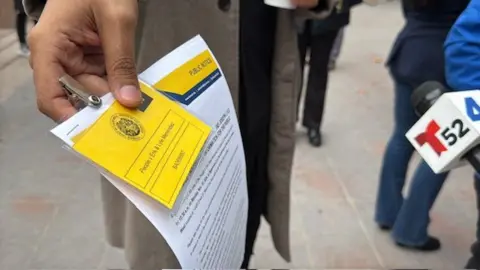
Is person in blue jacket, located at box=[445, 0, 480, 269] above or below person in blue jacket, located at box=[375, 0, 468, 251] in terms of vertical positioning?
above

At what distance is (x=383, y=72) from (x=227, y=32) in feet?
12.1

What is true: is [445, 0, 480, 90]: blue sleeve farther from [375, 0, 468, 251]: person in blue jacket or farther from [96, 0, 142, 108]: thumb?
[375, 0, 468, 251]: person in blue jacket

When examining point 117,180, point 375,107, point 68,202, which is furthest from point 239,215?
point 375,107

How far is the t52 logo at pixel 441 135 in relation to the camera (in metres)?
0.77

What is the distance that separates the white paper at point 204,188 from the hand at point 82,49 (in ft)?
0.10

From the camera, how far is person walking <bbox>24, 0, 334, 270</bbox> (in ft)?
2.30

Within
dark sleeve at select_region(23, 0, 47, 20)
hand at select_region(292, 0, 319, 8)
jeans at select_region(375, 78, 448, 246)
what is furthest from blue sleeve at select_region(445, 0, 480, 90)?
jeans at select_region(375, 78, 448, 246)

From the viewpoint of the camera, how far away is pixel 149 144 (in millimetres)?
673

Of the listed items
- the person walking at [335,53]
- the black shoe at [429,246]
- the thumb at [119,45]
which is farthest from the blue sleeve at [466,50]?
the person walking at [335,53]

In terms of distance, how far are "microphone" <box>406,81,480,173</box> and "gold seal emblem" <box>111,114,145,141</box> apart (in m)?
0.40

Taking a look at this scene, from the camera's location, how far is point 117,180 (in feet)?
2.09

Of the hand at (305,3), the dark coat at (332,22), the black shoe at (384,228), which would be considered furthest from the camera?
the dark coat at (332,22)

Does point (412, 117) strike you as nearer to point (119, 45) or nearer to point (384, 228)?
point (384, 228)

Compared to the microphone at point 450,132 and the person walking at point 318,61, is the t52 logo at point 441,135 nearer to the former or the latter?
the microphone at point 450,132
